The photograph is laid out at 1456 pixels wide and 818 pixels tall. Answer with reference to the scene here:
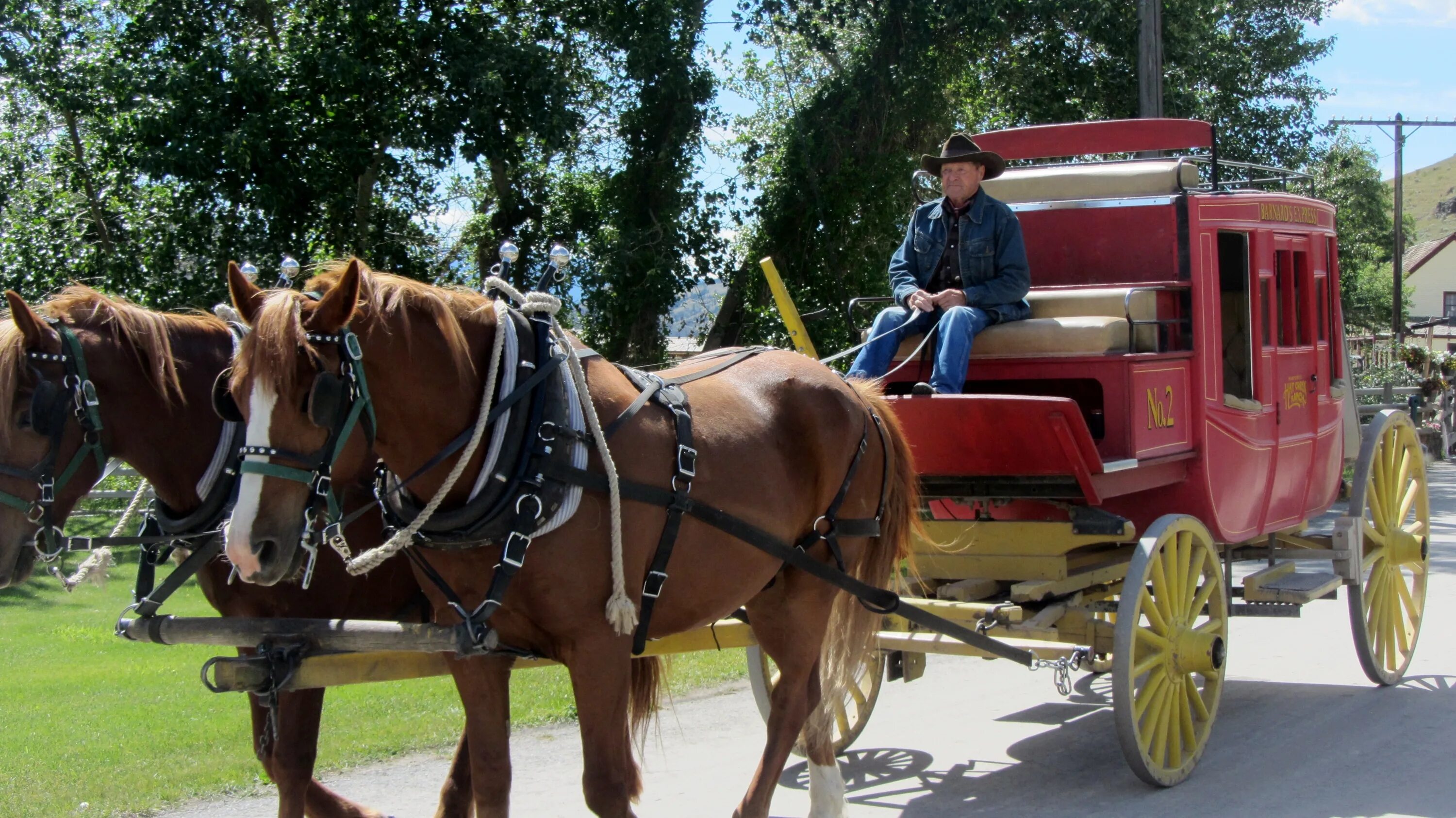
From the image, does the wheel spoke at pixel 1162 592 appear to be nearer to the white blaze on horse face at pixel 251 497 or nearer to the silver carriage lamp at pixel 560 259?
the silver carriage lamp at pixel 560 259

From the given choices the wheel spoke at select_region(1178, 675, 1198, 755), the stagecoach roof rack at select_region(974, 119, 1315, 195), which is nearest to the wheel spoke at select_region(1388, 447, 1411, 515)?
the stagecoach roof rack at select_region(974, 119, 1315, 195)

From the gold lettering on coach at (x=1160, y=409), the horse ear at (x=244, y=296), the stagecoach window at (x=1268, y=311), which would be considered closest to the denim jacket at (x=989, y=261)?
the gold lettering on coach at (x=1160, y=409)

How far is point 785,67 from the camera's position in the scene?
16562 mm

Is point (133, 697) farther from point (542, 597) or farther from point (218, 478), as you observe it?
point (542, 597)

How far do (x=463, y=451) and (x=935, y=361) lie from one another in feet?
8.48

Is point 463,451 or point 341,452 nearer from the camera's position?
point 341,452

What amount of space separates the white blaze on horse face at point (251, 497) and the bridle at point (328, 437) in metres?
0.02

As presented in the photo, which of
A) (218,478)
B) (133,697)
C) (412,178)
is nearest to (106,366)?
(218,478)

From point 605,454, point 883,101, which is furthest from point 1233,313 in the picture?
point 883,101

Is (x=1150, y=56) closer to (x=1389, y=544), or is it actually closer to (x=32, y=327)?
(x=1389, y=544)

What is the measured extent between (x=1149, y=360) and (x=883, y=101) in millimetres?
8897

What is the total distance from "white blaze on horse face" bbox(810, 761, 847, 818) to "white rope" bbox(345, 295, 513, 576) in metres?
2.05

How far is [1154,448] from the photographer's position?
5281 millimetres

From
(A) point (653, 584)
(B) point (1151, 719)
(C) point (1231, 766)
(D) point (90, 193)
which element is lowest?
(C) point (1231, 766)
